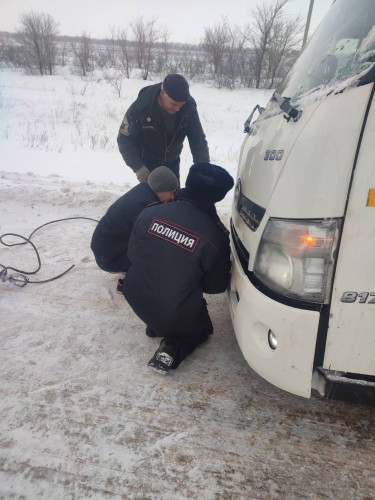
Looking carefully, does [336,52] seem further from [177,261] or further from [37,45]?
[37,45]

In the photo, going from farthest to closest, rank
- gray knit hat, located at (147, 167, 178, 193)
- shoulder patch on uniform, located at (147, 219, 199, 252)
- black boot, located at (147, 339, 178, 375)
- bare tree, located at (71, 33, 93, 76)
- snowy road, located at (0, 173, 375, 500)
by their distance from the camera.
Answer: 1. bare tree, located at (71, 33, 93, 76)
2. gray knit hat, located at (147, 167, 178, 193)
3. black boot, located at (147, 339, 178, 375)
4. shoulder patch on uniform, located at (147, 219, 199, 252)
5. snowy road, located at (0, 173, 375, 500)

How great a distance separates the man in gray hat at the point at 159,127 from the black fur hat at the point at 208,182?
1.59 m

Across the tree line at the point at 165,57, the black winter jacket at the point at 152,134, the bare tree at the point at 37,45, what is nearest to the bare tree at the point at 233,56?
the tree line at the point at 165,57

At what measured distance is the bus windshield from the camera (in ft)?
5.41

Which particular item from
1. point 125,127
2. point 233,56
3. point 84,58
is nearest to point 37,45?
point 84,58

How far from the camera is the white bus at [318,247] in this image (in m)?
1.34

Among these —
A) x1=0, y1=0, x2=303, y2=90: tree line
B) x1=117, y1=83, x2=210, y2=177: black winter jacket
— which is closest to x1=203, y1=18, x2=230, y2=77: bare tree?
x1=0, y1=0, x2=303, y2=90: tree line

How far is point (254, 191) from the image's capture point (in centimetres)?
186

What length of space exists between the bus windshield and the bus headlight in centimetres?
59

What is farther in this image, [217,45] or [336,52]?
[217,45]

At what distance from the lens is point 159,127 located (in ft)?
12.3

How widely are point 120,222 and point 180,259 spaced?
3.17ft

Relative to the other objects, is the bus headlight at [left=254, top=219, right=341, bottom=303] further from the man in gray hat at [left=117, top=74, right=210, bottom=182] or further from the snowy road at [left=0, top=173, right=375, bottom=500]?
the man in gray hat at [left=117, top=74, right=210, bottom=182]

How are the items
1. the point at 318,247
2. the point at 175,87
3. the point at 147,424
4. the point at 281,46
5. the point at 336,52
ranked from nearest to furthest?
the point at 318,247, the point at 147,424, the point at 336,52, the point at 175,87, the point at 281,46
